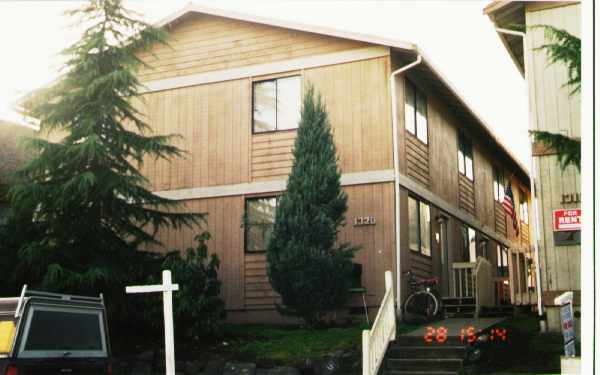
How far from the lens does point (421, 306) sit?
15070mm

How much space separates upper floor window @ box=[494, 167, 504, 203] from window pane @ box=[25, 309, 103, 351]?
19.7 meters

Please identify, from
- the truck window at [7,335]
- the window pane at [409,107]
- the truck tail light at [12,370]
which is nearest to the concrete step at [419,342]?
the window pane at [409,107]

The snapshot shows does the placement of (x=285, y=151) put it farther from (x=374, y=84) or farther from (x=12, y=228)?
(x=12, y=228)

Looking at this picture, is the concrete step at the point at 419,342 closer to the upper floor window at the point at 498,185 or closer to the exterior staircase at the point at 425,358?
the exterior staircase at the point at 425,358

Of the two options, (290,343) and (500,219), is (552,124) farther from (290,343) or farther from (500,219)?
(500,219)

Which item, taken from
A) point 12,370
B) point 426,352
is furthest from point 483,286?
point 12,370

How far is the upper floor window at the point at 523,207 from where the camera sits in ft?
96.3

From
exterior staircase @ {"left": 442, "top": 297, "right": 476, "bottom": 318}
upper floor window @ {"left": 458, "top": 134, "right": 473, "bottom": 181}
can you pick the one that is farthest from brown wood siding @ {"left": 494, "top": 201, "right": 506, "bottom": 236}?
exterior staircase @ {"left": 442, "top": 297, "right": 476, "bottom": 318}

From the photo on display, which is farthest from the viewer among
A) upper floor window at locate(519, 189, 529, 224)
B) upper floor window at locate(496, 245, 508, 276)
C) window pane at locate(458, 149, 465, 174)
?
upper floor window at locate(519, 189, 529, 224)

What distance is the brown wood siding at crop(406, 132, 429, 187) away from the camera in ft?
54.3

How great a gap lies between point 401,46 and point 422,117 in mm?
3202

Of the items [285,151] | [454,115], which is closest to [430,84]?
[454,115]

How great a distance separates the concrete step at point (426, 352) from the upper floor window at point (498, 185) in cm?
1449

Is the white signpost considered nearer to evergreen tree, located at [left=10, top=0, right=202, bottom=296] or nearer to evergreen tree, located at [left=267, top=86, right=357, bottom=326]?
evergreen tree, located at [left=10, top=0, right=202, bottom=296]
